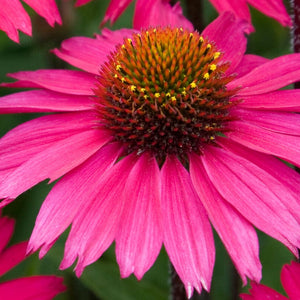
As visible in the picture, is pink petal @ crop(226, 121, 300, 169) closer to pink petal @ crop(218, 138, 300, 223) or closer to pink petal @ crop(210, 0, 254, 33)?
pink petal @ crop(218, 138, 300, 223)

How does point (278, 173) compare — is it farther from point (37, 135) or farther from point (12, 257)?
point (12, 257)

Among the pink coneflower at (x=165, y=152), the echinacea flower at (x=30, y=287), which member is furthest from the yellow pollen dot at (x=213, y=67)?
the echinacea flower at (x=30, y=287)

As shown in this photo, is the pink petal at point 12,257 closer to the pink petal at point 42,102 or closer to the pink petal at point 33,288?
the pink petal at point 33,288

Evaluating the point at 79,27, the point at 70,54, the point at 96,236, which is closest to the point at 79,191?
the point at 96,236

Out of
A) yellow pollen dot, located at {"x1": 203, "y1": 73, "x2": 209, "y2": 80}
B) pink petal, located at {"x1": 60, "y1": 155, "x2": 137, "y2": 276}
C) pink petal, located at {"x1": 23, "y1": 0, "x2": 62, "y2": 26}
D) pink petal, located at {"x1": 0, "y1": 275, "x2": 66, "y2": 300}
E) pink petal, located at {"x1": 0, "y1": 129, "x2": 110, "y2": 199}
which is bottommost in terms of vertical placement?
pink petal, located at {"x1": 0, "y1": 275, "x2": 66, "y2": 300}

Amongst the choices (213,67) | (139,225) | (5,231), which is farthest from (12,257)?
(213,67)

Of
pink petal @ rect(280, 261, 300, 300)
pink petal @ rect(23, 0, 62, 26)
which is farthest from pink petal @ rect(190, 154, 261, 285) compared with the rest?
pink petal @ rect(23, 0, 62, 26)

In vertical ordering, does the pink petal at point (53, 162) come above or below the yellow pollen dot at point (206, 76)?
above

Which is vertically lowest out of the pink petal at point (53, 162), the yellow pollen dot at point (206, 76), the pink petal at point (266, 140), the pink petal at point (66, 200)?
the pink petal at point (266, 140)

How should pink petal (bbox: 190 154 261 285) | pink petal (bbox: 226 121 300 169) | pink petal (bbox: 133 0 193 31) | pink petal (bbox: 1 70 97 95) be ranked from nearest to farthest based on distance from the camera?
pink petal (bbox: 190 154 261 285) → pink petal (bbox: 226 121 300 169) → pink petal (bbox: 1 70 97 95) → pink petal (bbox: 133 0 193 31)
